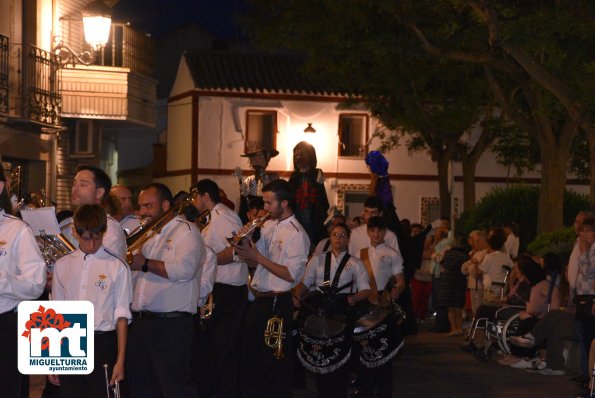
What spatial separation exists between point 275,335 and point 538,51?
10.9 metres

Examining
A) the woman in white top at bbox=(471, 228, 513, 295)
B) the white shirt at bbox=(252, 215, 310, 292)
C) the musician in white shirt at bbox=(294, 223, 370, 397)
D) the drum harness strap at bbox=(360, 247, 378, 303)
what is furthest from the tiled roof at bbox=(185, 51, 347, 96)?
the white shirt at bbox=(252, 215, 310, 292)

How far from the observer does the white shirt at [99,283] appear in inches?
332

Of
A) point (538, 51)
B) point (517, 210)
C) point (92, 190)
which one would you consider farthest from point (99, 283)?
point (517, 210)

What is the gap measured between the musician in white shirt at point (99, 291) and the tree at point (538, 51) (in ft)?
40.1

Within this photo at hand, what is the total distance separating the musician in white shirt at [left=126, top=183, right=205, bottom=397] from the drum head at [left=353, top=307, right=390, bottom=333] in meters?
3.13

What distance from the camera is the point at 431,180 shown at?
50.1m

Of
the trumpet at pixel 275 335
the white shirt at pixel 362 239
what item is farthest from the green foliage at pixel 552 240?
the trumpet at pixel 275 335

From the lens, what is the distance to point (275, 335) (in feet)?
37.4

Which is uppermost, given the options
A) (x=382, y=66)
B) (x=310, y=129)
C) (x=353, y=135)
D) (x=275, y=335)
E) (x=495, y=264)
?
(x=382, y=66)

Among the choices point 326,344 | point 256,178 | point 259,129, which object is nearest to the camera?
point 326,344

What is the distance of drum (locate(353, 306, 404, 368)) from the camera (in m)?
13.0

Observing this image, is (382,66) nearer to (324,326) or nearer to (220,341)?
(324,326)

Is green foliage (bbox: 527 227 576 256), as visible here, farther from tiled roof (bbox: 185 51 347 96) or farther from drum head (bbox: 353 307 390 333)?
tiled roof (bbox: 185 51 347 96)

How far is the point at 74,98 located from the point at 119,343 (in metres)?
17.6
